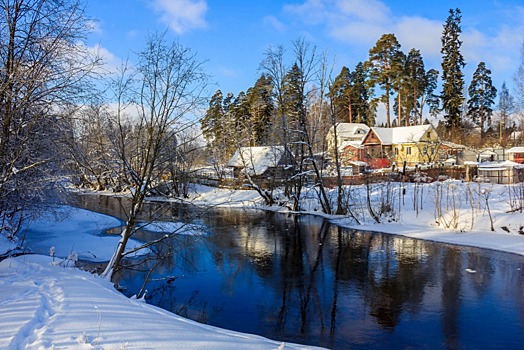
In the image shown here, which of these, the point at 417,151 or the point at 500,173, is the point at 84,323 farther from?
the point at 417,151

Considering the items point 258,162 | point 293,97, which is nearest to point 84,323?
point 293,97

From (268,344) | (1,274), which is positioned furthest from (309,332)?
(1,274)

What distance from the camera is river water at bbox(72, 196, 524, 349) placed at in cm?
713

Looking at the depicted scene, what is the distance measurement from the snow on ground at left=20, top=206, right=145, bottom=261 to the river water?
7.02 feet

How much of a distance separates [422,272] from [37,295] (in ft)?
30.9

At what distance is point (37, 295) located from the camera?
18.1ft

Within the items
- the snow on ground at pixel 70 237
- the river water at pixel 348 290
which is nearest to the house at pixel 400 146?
the river water at pixel 348 290

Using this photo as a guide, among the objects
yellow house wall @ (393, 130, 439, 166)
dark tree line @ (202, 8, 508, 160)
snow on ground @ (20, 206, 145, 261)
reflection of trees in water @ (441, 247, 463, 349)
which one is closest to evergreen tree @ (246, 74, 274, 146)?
dark tree line @ (202, 8, 508, 160)

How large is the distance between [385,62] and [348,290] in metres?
42.0

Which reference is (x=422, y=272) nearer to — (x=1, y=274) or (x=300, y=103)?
(x=1, y=274)

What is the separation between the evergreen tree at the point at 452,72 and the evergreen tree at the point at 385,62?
6031 mm

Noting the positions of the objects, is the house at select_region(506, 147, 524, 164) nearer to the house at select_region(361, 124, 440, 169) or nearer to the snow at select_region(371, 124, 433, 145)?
the house at select_region(361, 124, 440, 169)

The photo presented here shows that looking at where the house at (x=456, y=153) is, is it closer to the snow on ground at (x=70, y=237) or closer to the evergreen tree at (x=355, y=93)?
the evergreen tree at (x=355, y=93)

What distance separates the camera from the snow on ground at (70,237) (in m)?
12.2
